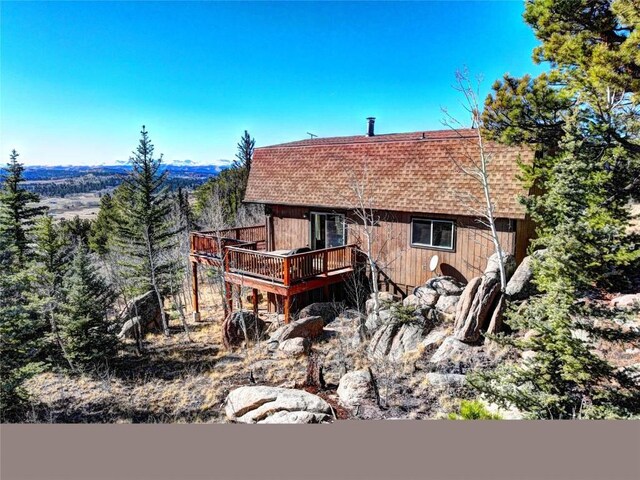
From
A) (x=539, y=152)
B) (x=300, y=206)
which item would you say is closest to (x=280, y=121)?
(x=300, y=206)

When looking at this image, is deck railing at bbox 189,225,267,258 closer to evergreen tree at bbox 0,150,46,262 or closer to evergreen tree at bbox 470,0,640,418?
evergreen tree at bbox 0,150,46,262

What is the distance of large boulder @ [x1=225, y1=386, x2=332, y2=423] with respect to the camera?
471cm

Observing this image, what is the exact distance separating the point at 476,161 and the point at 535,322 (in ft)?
16.3

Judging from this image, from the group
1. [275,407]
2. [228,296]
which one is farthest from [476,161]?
[228,296]

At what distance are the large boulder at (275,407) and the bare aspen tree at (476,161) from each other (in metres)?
3.52

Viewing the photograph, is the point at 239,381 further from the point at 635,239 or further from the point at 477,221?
the point at 635,239

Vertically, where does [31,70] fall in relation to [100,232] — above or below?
above

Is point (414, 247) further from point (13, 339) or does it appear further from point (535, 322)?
point (13, 339)

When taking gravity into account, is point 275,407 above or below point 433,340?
below

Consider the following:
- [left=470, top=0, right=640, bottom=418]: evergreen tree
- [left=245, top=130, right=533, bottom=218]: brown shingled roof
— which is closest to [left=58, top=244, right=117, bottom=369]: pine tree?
[left=245, top=130, right=533, bottom=218]: brown shingled roof

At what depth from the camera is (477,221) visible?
25.6 ft

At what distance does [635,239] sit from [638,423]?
1.60 meters

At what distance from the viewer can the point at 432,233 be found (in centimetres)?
852

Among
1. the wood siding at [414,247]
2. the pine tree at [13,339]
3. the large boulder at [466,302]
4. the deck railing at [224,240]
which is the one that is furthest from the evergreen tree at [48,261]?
the large boulder at [466,302]
